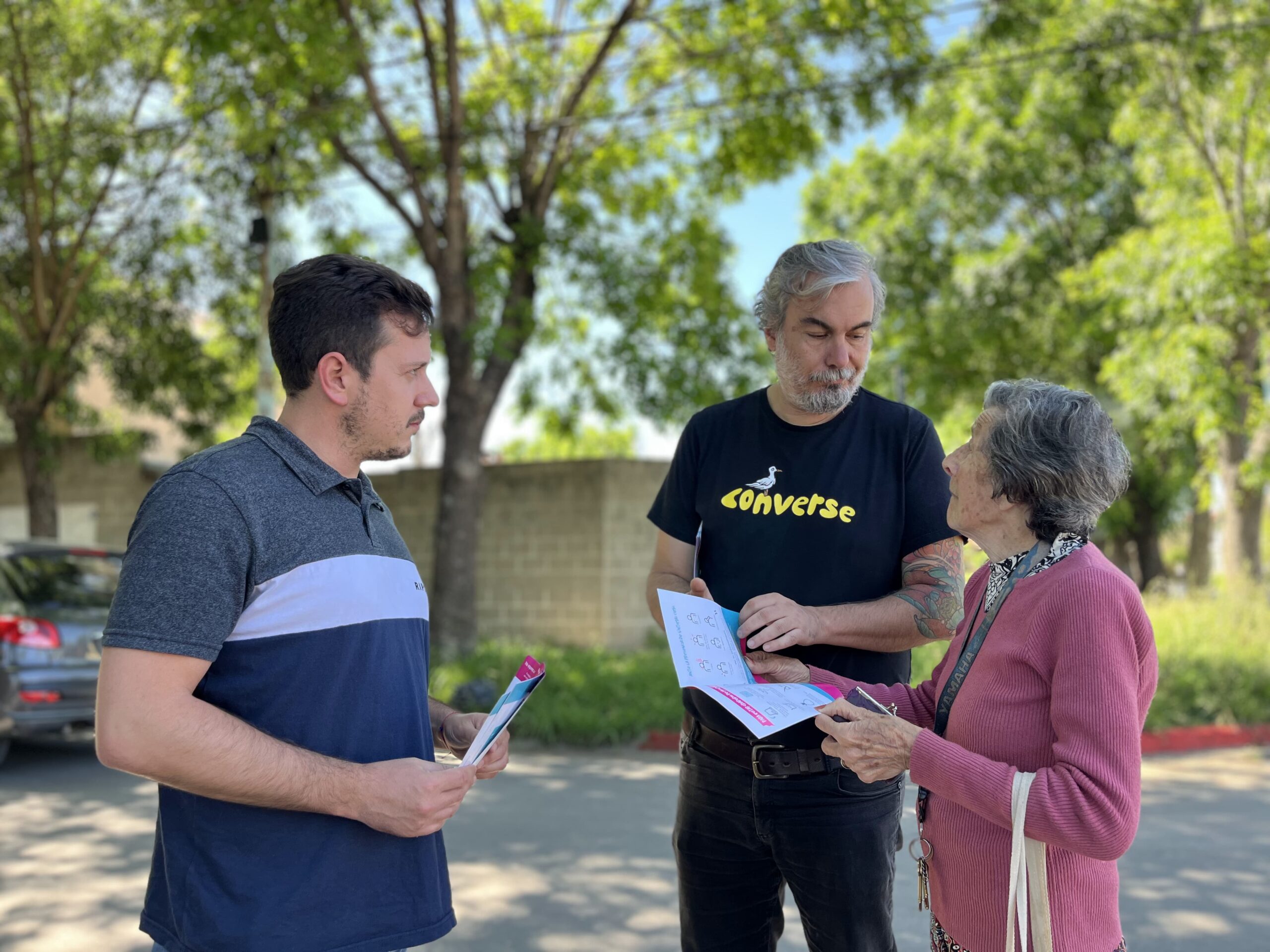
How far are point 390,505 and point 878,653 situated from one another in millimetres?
13039

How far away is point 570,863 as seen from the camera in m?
5.75

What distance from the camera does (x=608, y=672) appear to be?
10539 mm

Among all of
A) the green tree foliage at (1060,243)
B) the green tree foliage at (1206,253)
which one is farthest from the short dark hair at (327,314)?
the green tree foliage at (1060,243)

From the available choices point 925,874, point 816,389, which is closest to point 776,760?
point 925,874

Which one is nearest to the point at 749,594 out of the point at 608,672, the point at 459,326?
the point at 608,672

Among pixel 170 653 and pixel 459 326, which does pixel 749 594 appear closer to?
pixel 170 653

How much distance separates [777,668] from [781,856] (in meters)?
0.44

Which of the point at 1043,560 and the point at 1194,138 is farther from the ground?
the point at 1194,138

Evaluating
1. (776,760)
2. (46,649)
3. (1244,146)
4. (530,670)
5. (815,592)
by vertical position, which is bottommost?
(46,649)

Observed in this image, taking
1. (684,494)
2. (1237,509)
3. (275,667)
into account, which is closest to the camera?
(275,667)

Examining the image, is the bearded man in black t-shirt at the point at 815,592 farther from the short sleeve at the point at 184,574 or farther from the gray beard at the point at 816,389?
the short sleeve at the point at 184,574

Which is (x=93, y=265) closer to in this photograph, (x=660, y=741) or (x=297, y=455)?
(x=660, y=741)

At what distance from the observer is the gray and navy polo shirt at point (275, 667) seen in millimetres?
1726

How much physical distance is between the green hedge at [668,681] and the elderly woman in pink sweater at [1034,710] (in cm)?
701
